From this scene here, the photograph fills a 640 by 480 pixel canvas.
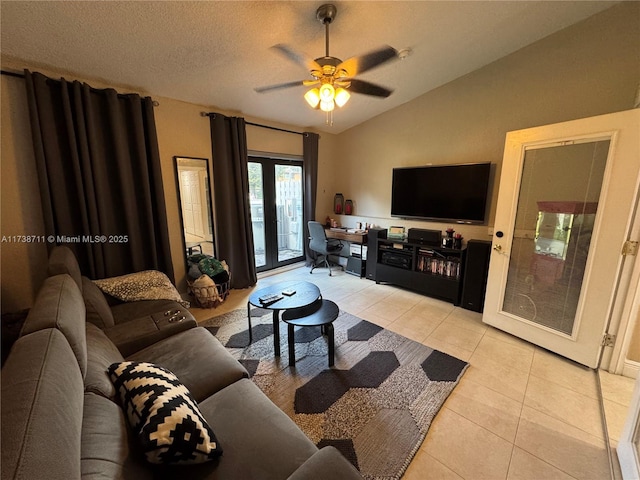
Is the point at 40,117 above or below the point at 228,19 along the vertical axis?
below

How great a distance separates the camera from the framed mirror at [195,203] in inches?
122

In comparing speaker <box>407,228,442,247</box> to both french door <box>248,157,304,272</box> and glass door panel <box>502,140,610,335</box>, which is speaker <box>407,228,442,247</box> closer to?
glass door panel <box>502,140,610,335</box>

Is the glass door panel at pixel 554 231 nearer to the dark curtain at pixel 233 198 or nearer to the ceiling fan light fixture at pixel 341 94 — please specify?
the ceiling fan light fixture at pixel 341 94

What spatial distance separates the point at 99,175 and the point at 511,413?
3.77 m

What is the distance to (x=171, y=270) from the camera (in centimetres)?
295

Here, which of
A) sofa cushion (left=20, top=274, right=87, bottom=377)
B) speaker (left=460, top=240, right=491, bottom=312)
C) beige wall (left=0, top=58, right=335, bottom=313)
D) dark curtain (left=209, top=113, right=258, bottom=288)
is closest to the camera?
sofa cushion (left=20, top=274, right=87, bottom=377)

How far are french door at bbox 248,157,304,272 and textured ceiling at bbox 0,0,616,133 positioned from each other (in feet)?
4.40

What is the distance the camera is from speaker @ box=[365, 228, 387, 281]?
387 centimetres

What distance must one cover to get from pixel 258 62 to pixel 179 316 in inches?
92.1

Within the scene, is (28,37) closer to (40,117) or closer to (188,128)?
(40,117)

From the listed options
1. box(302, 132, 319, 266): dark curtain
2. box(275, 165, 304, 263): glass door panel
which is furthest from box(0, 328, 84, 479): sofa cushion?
box(302, 132, 319, 266): dark curtain

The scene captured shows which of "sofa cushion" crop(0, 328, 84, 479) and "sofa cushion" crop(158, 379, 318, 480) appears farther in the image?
"sofa cushion" crop(158, 379, 318, 480)

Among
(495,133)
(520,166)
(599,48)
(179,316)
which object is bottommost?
(179,316)

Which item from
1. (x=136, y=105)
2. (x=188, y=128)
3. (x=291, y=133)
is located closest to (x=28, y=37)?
(x=136, y=105)
